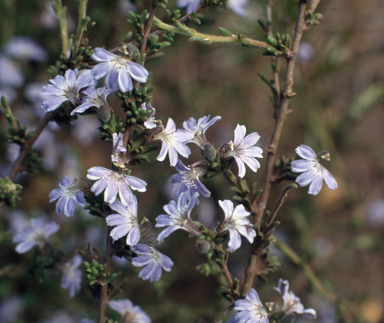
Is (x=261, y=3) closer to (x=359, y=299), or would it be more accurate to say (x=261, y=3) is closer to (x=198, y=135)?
(x=198, y=135)

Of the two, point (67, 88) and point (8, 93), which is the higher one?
point (67, 88)

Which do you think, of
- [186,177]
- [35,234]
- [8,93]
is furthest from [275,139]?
[8,93]

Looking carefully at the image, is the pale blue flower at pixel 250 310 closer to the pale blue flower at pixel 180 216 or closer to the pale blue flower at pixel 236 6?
the pale blue flower at pixel 180 216

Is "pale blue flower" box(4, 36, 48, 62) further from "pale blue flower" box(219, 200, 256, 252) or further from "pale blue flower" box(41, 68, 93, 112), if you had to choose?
"pale blue flower" box(219, 200, 256, 252)

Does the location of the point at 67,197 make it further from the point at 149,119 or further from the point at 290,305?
the point at 290,305

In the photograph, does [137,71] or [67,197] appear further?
[67,197]

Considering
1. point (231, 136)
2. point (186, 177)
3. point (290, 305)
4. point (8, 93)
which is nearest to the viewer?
point (186, 177)

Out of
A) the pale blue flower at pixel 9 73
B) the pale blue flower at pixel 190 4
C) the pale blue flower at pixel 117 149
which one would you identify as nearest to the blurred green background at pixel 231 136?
the pale blue flower at pixel 9 73
